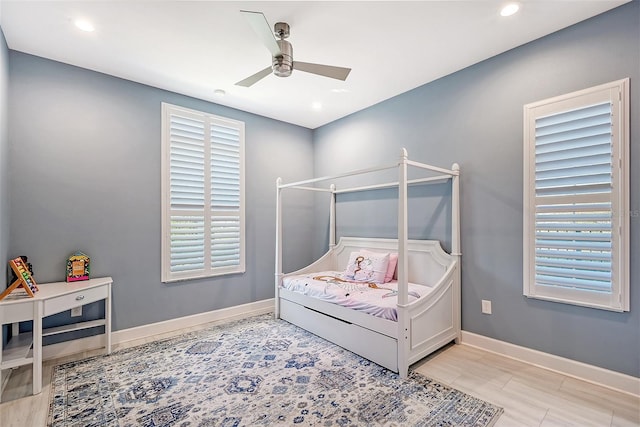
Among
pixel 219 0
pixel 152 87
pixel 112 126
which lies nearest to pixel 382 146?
pixel 219 0

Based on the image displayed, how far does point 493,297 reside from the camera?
8.87 feet

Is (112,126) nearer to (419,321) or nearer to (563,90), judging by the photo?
(419,321)

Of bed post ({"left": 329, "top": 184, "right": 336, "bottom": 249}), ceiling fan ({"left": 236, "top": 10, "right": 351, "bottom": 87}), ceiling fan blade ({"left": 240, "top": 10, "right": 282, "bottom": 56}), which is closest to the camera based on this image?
ceiling fan blade ({"left": 240, "top": 10, "right": 282, "bottom": 56})

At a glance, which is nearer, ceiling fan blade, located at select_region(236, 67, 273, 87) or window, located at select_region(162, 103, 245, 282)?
ceiling fan blade, located at select_region(236, 67, 273, 87)

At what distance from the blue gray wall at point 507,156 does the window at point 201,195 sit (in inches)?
75.5

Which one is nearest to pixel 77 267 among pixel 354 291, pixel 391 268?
pixel 354 291

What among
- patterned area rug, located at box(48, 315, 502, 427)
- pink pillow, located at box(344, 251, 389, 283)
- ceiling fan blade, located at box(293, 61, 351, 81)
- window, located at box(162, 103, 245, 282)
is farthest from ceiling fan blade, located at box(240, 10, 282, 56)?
patterned area rug, located at box(48, 315, 502, 427)

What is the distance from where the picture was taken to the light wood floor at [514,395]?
180 centimetres

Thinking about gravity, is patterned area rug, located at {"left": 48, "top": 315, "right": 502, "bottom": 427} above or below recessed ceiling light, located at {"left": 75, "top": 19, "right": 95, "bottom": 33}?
below

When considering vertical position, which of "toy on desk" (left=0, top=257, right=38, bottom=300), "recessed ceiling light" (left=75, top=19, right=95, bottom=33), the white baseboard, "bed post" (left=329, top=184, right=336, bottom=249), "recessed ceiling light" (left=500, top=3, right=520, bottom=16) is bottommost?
the white baseboard

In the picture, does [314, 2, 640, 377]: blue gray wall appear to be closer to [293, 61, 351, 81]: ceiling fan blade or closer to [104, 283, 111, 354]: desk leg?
[293, 61, 351, 81]: ceiling fan blade

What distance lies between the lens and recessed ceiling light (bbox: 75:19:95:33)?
7.27 ft

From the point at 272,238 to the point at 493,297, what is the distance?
277 centimetres

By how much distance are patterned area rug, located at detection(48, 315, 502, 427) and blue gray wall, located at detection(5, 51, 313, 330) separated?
2.21 ft
